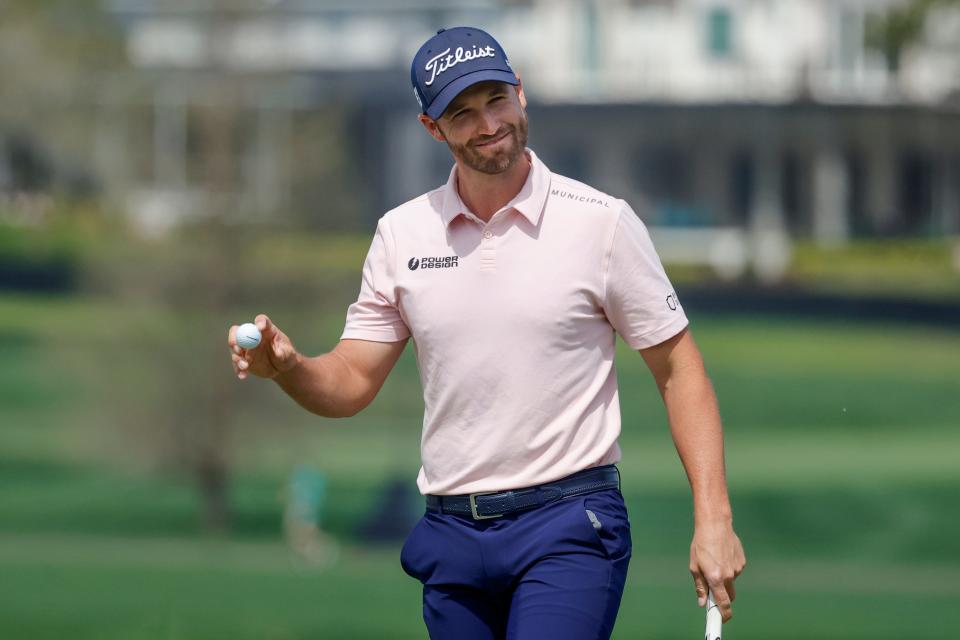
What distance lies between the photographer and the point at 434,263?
4.37 metres

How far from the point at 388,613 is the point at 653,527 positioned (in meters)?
19.0

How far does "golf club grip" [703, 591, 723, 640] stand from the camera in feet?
13.7

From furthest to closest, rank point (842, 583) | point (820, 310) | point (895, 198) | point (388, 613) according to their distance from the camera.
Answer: point (895, 198) → point (820, 310) → point (842, 583) → point (388, 613)

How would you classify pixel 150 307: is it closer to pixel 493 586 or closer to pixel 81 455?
pixel 81 455

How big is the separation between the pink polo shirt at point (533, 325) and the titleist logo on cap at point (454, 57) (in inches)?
11.8

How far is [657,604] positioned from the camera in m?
22.5

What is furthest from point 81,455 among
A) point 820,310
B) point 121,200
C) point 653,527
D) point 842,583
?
point 820,310

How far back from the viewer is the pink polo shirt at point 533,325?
425cm

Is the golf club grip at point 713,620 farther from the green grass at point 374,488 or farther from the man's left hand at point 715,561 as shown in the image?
the green grass at point 374,488

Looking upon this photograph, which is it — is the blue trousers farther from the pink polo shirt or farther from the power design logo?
the power design logo

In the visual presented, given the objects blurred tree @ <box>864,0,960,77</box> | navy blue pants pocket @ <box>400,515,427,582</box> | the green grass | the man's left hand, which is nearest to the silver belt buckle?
navy blue pants pocket @ <box>400,515,427,582</box>

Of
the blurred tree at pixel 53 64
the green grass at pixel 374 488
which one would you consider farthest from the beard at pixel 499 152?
the blurred tree at pixel 53 64

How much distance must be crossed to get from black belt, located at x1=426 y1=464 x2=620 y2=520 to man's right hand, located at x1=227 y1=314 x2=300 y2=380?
1.68 feet

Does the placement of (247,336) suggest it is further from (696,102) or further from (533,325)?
(696,102)
